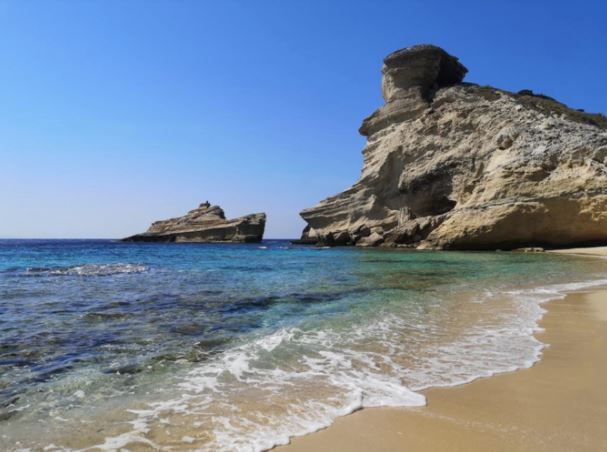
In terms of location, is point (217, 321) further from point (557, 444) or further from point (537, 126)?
point (537, 126)

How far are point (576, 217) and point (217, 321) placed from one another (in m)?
30.0

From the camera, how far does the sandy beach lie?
10.1 ft

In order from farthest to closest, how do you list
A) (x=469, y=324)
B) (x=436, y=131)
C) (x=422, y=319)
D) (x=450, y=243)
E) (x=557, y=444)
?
1. (x=436, y=131)
2. (x=450, y=243)
3. (x=422, y=319)
4. (x=469, y=324)
5. (x=557, y=444)

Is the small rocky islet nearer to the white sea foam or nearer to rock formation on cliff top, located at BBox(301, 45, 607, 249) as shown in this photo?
rock formation on cliff top, located at BBox(301, 45, 607, 249)

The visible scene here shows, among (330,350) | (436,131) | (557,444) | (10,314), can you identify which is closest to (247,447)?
(557,444)

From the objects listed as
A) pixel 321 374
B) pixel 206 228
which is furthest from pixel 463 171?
pixel 206 228

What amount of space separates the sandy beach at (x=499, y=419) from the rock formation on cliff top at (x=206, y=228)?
63.3 metres

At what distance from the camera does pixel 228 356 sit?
18.8 ft

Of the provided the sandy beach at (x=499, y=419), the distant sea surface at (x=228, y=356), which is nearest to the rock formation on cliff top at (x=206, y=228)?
the distant sea surface at (x=228, y=356)

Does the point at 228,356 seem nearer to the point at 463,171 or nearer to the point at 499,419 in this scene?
the point at 499,419

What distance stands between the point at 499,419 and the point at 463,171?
126 feet

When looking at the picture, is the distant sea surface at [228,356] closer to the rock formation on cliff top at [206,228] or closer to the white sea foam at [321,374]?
the white sea foam at [321,374]

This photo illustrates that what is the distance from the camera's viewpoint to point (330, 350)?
6.05 meters

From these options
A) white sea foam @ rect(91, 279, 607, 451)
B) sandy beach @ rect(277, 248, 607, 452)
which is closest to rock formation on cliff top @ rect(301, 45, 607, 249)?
white sea foam @ rect(91, 279, 607, 451)
